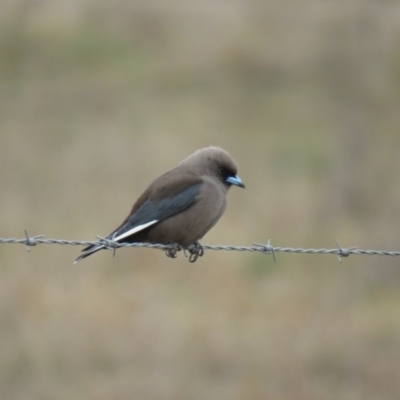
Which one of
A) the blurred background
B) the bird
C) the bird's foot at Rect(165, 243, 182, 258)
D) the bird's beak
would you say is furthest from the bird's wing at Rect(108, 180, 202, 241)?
the blurred background

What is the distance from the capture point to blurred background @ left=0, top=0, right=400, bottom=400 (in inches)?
442

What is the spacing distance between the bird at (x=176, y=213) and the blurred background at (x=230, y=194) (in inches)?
134

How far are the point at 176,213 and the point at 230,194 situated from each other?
9761mm

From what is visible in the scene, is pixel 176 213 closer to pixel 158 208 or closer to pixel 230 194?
pixel 158 208

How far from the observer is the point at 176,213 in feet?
25.3

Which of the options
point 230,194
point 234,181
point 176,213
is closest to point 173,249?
point 176,213

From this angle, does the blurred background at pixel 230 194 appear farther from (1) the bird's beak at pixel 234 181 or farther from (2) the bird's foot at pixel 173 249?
(2) the bird's foot at pixel 173 249

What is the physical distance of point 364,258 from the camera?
48.3ft

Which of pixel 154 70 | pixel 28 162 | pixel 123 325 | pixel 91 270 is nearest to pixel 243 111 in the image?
pixel 154 70

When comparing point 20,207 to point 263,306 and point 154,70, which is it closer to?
point 263,306

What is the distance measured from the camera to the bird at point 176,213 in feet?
25.2

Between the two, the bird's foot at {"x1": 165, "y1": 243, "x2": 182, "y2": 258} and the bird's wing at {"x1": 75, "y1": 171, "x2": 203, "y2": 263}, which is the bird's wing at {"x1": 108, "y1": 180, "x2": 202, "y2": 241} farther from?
the bird's foot at {"x1": 165, "y1": 243, "x2": 182, "y2": 258}

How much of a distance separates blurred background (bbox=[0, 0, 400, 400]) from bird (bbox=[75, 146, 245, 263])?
3405mm

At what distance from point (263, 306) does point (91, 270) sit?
2.34 metres
